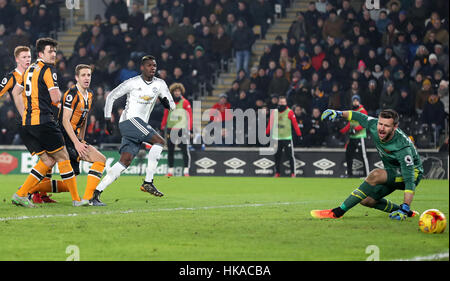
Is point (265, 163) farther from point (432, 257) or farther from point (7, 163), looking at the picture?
point (432, 257)

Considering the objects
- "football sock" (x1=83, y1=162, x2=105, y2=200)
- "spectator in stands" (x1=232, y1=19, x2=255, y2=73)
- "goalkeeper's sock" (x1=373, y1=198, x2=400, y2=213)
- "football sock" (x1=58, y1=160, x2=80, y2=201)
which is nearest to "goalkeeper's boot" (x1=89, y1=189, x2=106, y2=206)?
"football sock" (x1=83, y1=162, x2=105, y2=200)

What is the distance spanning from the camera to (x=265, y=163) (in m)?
21.1

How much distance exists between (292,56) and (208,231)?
15.0m

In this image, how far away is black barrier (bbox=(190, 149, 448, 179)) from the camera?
809 inches

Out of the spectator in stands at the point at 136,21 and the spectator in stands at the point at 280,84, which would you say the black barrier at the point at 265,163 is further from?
the spectator in stands at the point at 136,21

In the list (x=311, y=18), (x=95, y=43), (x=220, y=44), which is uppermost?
(x=311, y=18)

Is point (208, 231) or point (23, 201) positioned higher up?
point (208, 231)

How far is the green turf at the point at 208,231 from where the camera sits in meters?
6.60

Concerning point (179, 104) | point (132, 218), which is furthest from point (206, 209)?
point (179, 104)

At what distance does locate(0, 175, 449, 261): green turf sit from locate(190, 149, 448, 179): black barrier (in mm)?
7588

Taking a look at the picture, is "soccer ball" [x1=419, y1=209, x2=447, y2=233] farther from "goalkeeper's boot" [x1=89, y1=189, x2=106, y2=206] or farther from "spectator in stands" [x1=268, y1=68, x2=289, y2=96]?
"spectator in stands" [x1=268, y1=68, x2=289, y2=96]

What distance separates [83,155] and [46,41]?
1690mm

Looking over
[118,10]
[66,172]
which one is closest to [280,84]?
[118,10]
